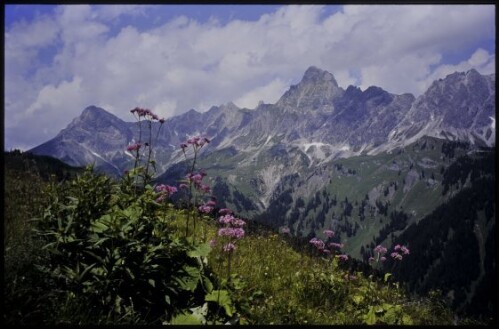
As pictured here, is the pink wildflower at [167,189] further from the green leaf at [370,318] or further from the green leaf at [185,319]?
Answer: the green leaf at [370,318]

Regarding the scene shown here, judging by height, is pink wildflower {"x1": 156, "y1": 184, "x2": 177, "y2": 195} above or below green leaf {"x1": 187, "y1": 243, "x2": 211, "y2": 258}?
above

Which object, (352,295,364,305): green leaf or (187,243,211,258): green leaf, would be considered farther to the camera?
(352,295,364,305): green leaf

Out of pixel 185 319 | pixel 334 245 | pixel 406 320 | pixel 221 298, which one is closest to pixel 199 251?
pixel 221 298

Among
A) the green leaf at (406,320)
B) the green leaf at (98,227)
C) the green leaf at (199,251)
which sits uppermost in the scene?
the green leaf at (98,227)

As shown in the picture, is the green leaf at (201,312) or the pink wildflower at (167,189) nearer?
the green leaf at (201,312)

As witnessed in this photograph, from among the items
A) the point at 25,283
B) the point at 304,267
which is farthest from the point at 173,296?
the point at 304,267

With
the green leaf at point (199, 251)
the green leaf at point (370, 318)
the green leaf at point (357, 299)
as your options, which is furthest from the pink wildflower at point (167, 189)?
the green leaf at point (357, 299)

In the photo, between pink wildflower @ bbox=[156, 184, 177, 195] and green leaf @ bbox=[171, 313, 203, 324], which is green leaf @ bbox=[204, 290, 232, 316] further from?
pink wildflower @ bbox=[156, 184, 177, 195]

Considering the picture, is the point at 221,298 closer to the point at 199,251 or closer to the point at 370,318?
the point at 199,251

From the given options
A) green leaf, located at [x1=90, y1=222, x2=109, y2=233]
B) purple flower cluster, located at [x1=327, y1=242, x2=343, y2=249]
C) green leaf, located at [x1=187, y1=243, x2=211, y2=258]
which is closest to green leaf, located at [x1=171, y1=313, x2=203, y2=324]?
green leaf, located at [x1=187, y1=243, x2=211, y2=258]

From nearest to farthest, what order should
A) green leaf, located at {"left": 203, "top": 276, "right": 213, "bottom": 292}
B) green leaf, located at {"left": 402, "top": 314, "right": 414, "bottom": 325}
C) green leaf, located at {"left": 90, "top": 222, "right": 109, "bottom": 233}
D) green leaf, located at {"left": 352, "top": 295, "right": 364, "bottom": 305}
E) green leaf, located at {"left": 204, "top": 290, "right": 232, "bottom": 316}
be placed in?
green leaf, located at {"left": 90, "top": 222, "right": 109, "bottom": 233}
green leaf, located at {"left": 204, "top": 290, "right": 232, "bottom": 316}
green leaf, located at {"left": 203, "top": 276, "right": 213, "bottom": 292}
green leaf, located at {"left": 402, "top": 314, "right": 414, "bottom": 325}
green leaf, located at {"left": 352, "top": 295, "right": 364, "bottom": 305}

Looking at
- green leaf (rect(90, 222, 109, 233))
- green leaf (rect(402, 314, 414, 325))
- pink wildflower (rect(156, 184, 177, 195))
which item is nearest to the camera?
green leaf (rect(90, 222, 109, 233))

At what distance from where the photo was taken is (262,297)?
7.00 metres
